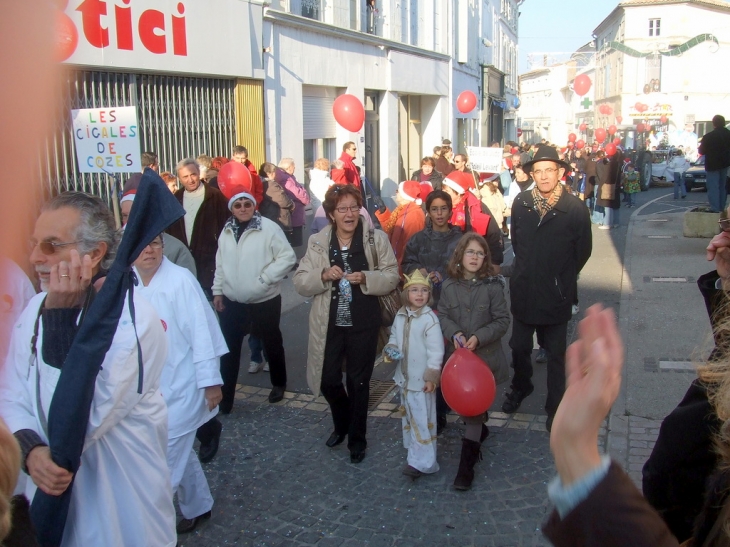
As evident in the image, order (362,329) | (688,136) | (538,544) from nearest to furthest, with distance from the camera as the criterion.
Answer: (538,544), (362,329), (688,136)

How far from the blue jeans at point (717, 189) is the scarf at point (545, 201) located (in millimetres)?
9703

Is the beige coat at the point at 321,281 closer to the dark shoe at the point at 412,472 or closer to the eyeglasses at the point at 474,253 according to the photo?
the eyeglasses at the point at 474,253

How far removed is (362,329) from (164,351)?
2.19 m

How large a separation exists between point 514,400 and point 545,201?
62.2 inches

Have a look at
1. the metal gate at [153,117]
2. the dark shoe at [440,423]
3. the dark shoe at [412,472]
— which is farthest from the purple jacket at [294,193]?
the dark shoe at [412,472]

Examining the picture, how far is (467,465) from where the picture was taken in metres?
4.41

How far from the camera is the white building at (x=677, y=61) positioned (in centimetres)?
5022

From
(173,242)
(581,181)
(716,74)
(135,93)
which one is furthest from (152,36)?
(716,74)

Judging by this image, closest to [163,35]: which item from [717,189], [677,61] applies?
[717,189]

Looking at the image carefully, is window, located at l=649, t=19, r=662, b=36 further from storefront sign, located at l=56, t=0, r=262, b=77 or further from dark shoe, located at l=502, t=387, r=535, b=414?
dark shoe, located at l=502, t=387, r=535, b=414

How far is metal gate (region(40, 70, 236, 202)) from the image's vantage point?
8773 millimetres

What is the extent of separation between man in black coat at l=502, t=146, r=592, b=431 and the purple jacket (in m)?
5.90

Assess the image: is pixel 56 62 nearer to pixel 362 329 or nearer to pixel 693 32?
pixel 362 329

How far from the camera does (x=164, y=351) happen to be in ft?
8.95
